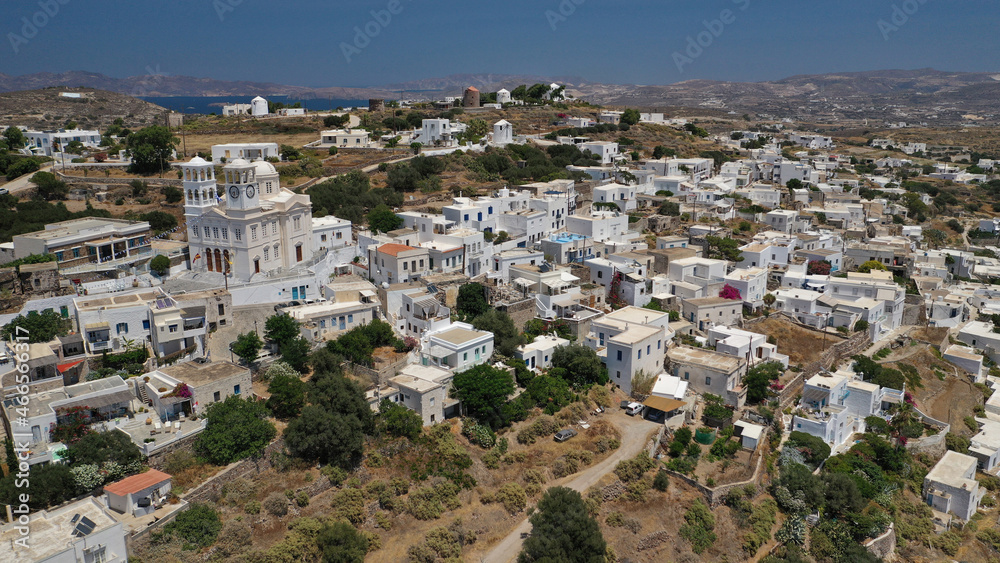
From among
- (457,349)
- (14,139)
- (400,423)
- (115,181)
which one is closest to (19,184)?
(115,181)

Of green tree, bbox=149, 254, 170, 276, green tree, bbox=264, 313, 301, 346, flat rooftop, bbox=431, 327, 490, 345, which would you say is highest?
green tree, bbox=149, 254, 170, 276

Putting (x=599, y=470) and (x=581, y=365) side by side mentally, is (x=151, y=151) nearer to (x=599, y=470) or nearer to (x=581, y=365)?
(x=581, y=365)

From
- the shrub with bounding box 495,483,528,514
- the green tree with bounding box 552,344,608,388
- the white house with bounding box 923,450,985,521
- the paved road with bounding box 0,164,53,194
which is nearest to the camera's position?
the shrub with bounding box 495,483,528,514

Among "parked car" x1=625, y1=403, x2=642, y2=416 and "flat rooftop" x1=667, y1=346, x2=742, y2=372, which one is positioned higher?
"flat rooftop" x1=667, y1=346, x2=742, y2=372

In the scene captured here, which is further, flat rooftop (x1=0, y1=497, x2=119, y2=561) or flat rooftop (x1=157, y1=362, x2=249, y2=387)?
flat rooftop (x1=157, y1=362, x2=249, y2=387)

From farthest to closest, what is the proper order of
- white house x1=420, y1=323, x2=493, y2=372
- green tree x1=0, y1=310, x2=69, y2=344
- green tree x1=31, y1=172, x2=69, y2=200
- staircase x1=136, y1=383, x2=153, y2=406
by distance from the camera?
green tree x1=31, y1=172, x2=69, y2=200 → white house x1=420, y1=323, x2=493, y2=372 → green tree x1=0, y1=310, x2=69, y2=344 → staircase x1=136, y1=383, x2=153, y2=406

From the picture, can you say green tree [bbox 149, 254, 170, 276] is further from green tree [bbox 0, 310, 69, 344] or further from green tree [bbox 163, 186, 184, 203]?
green tree [bbox 163, 186, 184, 203]

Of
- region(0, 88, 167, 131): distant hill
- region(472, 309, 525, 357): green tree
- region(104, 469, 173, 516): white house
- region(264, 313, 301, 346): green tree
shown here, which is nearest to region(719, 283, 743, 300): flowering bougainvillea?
region(472, 309, 525, 357): green tree
